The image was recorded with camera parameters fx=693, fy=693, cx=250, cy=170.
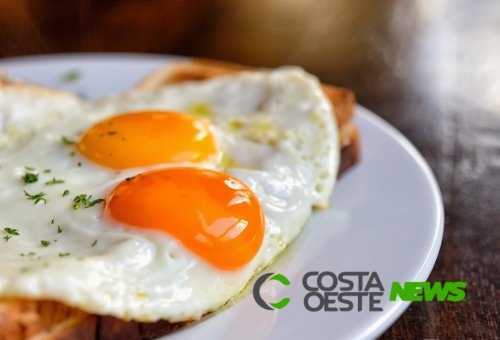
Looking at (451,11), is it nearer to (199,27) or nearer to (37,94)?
(199,27)

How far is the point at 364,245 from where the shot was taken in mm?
3010

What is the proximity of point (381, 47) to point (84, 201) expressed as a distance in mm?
3573

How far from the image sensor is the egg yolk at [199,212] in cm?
263

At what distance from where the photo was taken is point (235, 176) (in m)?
3.07

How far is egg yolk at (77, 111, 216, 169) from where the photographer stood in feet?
10.3

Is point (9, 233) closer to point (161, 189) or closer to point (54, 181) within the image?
point (54, 181)

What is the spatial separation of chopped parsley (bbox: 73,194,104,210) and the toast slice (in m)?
1.33

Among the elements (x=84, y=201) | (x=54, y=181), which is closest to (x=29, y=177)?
(x=54, y=181)

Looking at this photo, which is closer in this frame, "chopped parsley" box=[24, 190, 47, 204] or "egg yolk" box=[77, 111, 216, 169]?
"chopped parsley" box=[24, 190, 47, 204]

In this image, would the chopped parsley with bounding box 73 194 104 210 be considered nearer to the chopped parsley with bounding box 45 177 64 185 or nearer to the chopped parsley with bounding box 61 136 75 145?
the chopped parsley with bounding box 45 177 64 185

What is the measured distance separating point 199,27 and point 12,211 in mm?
3395

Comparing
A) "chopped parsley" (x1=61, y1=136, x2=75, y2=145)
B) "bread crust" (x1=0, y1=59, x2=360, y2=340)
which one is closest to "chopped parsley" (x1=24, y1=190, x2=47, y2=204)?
"chopped parsley" (x1=61, y1=136, x2=75, y2=145)

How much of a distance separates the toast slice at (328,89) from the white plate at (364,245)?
106 millimetres

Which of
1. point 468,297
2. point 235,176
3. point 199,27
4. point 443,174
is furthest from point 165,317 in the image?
point 199,27
